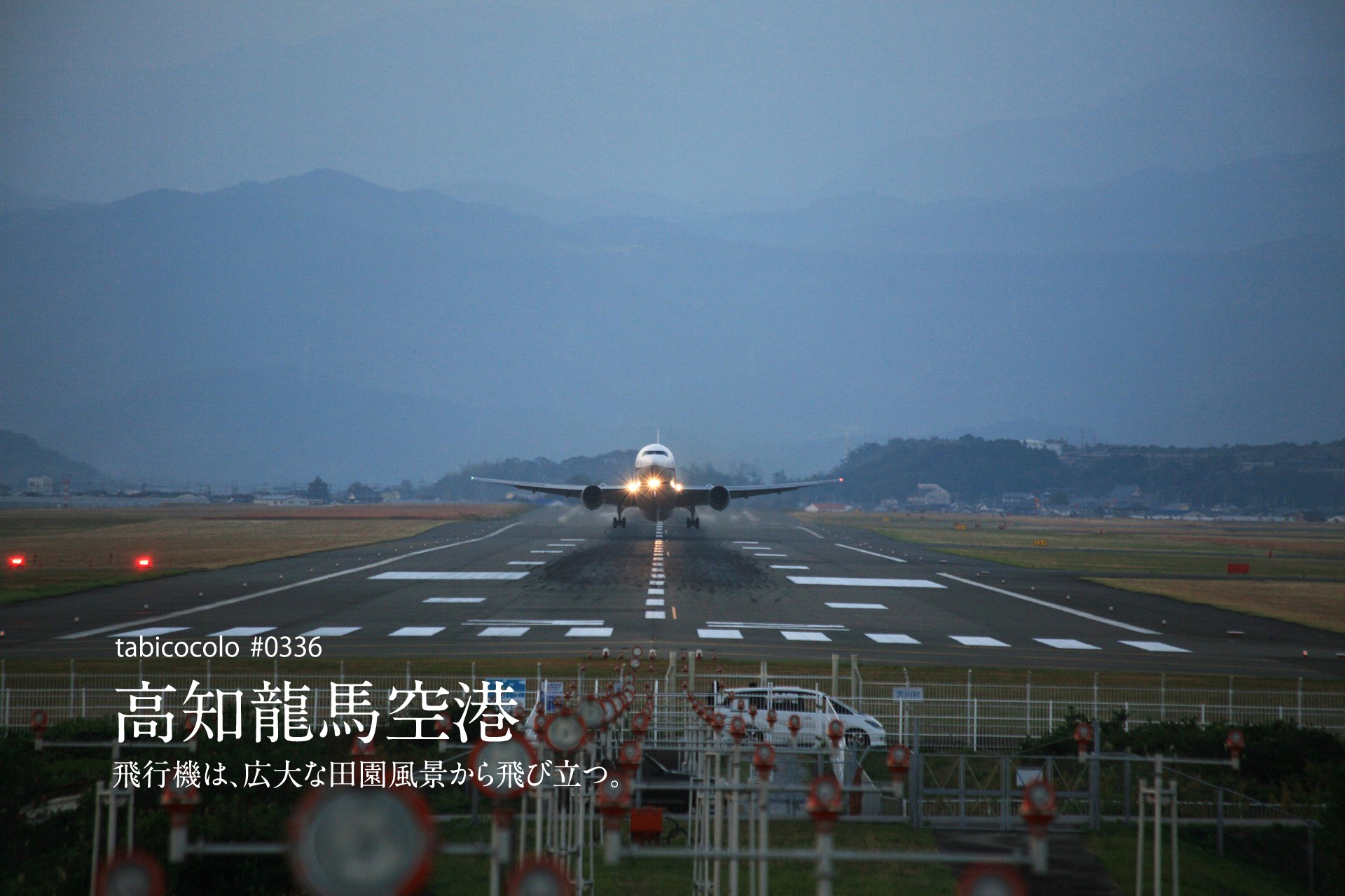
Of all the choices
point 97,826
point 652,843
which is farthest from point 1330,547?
point 97,826

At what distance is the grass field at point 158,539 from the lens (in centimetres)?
5488

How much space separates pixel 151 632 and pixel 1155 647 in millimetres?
35655

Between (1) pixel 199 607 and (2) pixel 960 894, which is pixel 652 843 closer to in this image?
(2) pixel 960 894

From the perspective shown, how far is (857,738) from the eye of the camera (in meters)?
21.8

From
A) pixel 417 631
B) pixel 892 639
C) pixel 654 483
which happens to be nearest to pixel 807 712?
pixel 892 639

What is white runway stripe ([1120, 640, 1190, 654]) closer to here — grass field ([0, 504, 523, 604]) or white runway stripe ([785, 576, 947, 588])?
white runway stripe ([785, 576, 947, 588])

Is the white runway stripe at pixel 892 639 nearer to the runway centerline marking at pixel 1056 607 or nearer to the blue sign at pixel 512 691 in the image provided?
the runway centerline marking at pixel 1056 607

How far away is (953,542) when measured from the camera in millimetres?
Result: 98312

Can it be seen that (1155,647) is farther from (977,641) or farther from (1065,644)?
(977,641)

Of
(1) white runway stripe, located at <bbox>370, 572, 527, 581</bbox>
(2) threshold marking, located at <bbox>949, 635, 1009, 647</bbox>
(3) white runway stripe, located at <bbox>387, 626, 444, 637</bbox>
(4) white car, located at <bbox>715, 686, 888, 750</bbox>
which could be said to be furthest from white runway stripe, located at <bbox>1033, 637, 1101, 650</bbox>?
(1) white runway stripe, located at <bbox>370, 572, 527, 581</bbox>

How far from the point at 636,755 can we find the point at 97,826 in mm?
→ 5516

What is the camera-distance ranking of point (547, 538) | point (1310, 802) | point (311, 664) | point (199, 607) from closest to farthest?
point (1310, 802) → point (311, 664) → point (199, 607) → point (547, 538)

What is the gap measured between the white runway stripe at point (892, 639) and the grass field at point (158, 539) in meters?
36.2

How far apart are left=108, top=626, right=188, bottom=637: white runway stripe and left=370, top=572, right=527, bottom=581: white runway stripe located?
62.1ft
